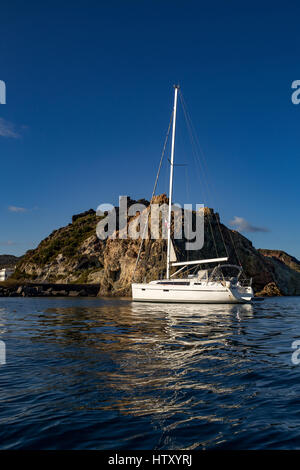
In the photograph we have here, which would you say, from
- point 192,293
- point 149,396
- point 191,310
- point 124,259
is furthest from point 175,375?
point 124,259

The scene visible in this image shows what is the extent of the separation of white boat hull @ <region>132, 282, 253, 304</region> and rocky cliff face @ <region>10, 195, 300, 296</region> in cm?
2424

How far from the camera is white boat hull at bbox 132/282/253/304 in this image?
40906 millimetres

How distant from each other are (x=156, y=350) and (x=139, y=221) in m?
81.9

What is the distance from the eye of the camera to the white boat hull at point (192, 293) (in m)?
40.9

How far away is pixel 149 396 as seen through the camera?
7.64 m

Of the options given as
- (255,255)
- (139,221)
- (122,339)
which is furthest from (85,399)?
(255,255)

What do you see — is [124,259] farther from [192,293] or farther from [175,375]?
[175,375]

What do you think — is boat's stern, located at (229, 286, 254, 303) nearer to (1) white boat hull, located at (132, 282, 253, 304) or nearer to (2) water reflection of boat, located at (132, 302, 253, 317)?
(1) white boat hull, located at (132, 282, 253, 304)

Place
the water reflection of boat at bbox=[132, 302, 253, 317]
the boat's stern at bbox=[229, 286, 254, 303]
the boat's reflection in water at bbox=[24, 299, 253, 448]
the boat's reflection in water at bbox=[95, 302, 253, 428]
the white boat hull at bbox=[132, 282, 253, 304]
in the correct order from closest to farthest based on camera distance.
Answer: the boat's reflection in water at bbox=[24, 299, 253, 448]
the boat's reflection in water at bbox=[95, 302, 253, 428]
the water reflection of boat at bbox=[132, 302, 253, 317]
the white boat hull at bbox=[132, 282, 253, 304]
the boat's stern at bbox=[229, 286, 254, 303]

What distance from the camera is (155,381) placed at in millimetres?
8742

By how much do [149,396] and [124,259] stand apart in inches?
3264

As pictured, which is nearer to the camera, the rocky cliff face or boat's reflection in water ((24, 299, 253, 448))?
boat's reflection in water ((24, 299, 253, 448))

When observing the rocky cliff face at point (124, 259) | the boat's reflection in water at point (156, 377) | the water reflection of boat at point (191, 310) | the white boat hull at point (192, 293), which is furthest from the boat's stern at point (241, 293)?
the boat's reflection in water at point (156, 377)

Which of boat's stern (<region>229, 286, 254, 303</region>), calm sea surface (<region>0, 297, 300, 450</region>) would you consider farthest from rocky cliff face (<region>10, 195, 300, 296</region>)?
calm sea surface (<region>0, 297, 300, 450</region>)
